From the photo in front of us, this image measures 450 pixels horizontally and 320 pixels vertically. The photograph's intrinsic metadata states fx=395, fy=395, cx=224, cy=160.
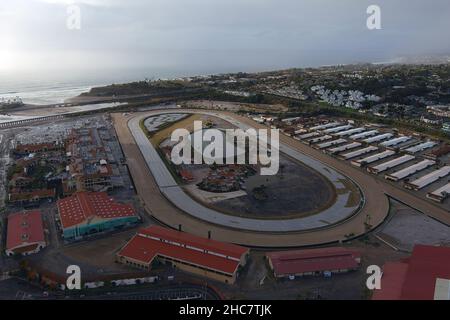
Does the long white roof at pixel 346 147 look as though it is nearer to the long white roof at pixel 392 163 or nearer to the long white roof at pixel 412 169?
the long white roof at pixel 392 163

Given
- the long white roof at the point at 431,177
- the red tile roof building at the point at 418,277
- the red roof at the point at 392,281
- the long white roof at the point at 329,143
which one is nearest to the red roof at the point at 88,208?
the red roof at the point at 392,281

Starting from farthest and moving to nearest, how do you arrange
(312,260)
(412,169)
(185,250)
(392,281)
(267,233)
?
1. (412,169)
2. (267,233)
3. (185,250)
4. (312,260)
5. (392,281)

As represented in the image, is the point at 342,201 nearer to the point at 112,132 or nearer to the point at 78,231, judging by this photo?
the point at 78,231

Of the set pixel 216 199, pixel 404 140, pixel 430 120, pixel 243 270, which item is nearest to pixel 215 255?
pixel 243 270

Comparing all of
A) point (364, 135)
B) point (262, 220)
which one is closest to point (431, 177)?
point (364, 135)

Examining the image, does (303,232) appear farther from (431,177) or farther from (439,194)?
(431,177)

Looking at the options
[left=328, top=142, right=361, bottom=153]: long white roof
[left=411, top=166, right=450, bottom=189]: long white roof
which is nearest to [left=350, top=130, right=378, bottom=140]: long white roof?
[left=328, top=142, right=361, bottom=153]: long white roof
